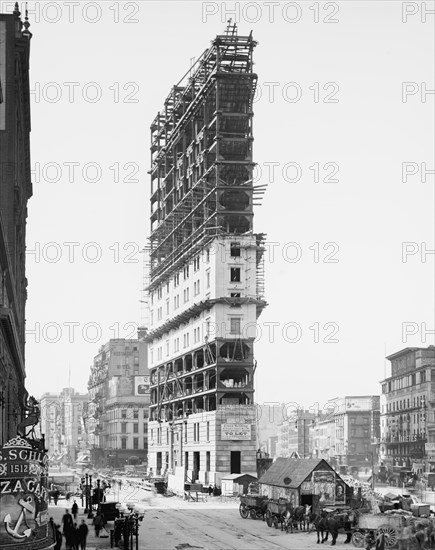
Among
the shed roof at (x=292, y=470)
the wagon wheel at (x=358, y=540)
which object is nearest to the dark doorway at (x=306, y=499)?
the shed roof at (x=292, y=470)

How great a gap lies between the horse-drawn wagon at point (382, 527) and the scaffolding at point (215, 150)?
197 feet

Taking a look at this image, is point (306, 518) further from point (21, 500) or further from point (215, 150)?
point (215, 150)

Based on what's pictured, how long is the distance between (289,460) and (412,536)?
22031mm

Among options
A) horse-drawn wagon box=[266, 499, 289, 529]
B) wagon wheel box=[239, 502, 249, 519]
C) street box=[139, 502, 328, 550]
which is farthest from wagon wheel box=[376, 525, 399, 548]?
wagon wheel box=[239, 502, 249, 519]

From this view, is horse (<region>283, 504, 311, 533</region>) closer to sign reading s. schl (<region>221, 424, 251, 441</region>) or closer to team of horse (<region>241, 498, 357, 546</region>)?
team of horse (<region>241, 498, 357, 546</region>)

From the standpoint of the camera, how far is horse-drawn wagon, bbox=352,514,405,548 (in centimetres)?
4162

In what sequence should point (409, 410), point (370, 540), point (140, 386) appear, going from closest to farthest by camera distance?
point (370, 540)
point (409, 410)
point (140, 386)

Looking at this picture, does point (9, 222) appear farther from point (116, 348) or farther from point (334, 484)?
point (116, 348)

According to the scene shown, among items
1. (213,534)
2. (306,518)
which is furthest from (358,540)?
(213,534)

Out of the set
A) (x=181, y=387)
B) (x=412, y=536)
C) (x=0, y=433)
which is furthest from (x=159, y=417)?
(x=412, y=536)

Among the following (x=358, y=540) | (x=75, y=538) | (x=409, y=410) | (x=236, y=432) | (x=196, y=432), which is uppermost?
(x=236, y=432)

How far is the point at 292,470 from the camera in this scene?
2354 inches

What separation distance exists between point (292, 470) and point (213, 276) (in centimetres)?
4449

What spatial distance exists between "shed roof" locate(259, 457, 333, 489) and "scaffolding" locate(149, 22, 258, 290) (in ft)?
142
